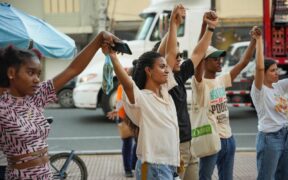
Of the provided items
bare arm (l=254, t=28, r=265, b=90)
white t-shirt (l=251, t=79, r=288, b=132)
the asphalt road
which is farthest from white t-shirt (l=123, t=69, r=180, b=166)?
the asphalt road

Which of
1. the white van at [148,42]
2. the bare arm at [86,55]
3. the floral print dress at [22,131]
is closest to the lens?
the floral print dress at [22,131]

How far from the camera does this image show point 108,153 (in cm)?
913

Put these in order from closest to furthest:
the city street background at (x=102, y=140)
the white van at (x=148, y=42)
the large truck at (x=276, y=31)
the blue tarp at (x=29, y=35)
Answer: the blue tarp at (x=29, y=35) < the city street background at (x=102, y=140) < the large truck at (x=276, y=31) < the white van at (x=148, y=42)

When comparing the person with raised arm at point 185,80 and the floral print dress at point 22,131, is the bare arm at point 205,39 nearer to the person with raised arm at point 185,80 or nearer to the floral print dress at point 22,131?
the person with raised arm at point 185,80

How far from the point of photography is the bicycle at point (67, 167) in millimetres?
6218

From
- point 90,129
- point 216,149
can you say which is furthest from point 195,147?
point 90,129

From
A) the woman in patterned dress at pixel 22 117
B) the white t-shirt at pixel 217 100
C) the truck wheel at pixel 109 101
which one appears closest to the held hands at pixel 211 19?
the white t-shirt at pixel 217 100

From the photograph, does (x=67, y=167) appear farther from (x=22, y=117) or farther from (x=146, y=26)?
(x=146, y=26)

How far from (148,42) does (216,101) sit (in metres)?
8.91

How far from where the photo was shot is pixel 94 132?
39.6 feet

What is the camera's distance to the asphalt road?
1009 cm

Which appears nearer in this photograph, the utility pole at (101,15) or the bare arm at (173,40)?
the bare arm at (173,40)

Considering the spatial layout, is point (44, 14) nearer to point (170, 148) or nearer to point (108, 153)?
point (108, 153)

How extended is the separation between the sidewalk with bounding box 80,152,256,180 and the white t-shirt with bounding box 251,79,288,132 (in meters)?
2.14
